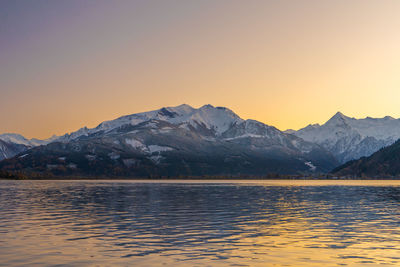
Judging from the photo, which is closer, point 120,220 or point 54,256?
point 54,256

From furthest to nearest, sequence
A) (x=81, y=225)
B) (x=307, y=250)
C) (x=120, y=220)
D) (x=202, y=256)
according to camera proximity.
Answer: (x=120, y=220) < (x=81, y=225) < (x=307, y=250) < (x=202, y=256)

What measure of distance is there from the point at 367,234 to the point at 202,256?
2197 cm

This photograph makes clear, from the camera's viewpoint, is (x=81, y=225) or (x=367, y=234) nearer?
(x=367, y=234)

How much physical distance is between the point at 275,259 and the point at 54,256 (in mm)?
17109

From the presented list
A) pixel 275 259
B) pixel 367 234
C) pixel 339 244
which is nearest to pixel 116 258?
pixel 275 259

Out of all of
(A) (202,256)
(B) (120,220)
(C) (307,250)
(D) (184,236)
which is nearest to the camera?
(A) (202,256)

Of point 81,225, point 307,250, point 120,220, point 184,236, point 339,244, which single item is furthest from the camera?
point 120,220

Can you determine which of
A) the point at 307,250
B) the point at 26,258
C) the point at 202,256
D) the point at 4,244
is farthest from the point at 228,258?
the point at 4,244

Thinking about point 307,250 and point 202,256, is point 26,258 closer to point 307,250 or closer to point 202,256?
point 202,256

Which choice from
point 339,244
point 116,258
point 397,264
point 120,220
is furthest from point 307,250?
point 120,220

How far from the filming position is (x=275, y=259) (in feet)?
124

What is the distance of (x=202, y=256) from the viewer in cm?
3866

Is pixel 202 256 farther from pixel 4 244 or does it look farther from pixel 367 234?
pixel 367 234

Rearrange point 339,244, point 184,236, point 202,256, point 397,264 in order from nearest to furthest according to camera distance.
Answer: point 397,264, point 202,256, point 339,244, point 184,236
